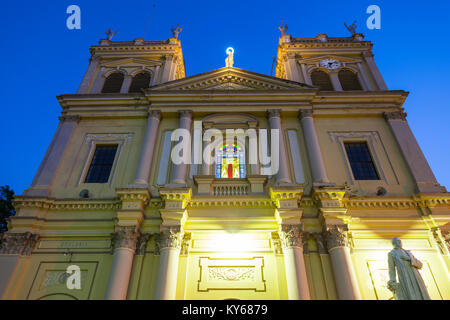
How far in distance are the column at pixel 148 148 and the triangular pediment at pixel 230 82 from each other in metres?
2.16

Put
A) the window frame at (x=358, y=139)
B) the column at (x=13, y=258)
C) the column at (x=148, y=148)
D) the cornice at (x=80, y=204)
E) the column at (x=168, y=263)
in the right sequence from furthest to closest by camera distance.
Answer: the window frame at (x=358, y=139) → the column at (x=148, y=148) → the cornice at (x=80, y=204) → the column at (x=13, y=258) → the column at (x=168, y=263)

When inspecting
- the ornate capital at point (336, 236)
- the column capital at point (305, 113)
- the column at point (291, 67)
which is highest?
the column at point (291, 67)

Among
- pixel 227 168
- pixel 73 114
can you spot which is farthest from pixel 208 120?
pixel 73 114

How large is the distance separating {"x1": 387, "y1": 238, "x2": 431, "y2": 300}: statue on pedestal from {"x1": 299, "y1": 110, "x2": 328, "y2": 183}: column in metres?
4.59

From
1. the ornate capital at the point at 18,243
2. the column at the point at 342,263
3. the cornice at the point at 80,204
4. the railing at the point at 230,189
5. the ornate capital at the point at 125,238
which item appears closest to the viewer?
the column at the point at 342,263

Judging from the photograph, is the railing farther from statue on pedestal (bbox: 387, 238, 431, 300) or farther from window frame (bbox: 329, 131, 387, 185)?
statue on pedestal (bbox: 387, 238, 431, 300)

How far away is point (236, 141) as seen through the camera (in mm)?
15711

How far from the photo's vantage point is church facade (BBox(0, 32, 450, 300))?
11.1 metres

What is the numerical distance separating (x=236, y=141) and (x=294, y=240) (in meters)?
6.17

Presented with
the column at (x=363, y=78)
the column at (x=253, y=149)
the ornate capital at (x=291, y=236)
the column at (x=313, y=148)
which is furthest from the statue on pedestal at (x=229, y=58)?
the ornate capital at (x=291, y=236)

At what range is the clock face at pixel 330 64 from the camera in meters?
19.7

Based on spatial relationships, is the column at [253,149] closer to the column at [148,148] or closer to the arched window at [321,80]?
the column at [148,148]

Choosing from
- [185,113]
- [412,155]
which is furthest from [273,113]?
[412,155]

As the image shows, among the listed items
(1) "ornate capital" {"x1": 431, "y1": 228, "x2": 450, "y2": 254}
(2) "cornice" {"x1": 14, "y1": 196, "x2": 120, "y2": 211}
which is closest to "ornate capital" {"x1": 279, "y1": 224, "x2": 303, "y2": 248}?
(1) "ornate capital" {"x1": 431, "y1": 228, "x2": 450, "y2": 254}
